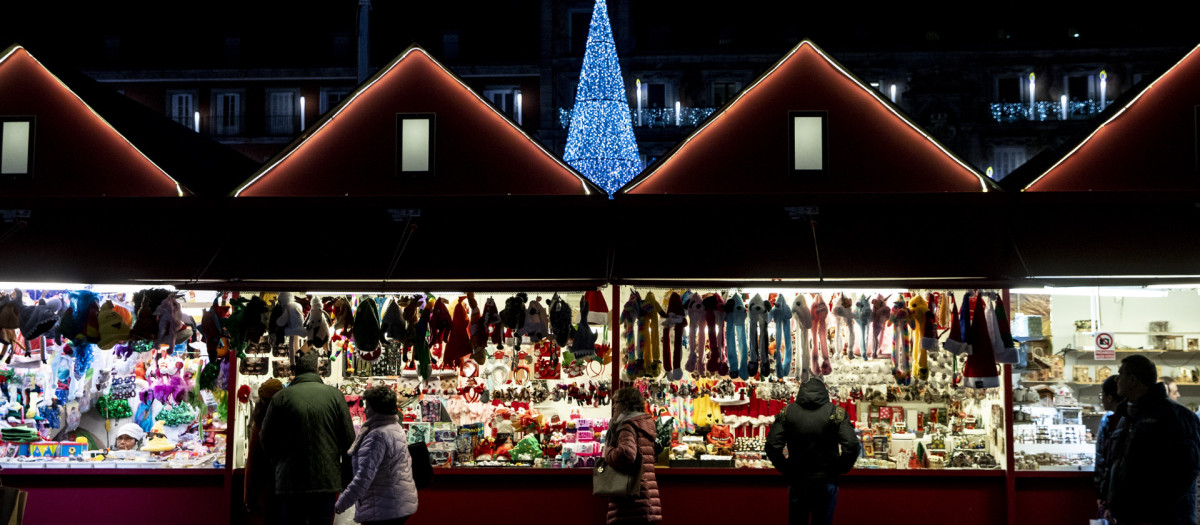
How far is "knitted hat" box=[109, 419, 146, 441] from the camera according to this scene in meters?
10.3

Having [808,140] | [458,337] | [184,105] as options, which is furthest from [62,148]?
[184,105]

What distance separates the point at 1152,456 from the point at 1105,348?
4.63 metres

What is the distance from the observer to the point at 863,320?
363 inches

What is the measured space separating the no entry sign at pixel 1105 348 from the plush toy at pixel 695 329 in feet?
15.8

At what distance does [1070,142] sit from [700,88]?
80.0ft

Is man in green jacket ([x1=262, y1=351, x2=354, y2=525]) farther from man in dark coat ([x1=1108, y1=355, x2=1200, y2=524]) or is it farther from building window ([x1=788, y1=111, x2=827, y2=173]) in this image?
man in dark coat ([x1=1108, y1=355, x2=1200, y2=524])

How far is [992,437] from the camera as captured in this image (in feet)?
32.2

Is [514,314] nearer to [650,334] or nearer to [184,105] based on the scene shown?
[650,334]

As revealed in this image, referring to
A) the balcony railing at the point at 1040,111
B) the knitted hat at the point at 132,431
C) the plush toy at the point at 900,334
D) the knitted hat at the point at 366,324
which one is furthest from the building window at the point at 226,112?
the plush toy at the point at 900,334

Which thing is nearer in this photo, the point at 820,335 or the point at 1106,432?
the point at 1106,432

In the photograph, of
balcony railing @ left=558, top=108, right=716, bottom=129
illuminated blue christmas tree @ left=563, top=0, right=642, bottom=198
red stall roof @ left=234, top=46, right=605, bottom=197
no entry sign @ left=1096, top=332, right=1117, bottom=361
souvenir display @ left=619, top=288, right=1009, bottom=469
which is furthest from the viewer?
balcony railing @ left=558, top=108, right=716, bottom=129

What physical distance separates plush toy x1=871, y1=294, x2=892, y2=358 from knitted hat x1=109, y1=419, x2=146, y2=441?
7945mm

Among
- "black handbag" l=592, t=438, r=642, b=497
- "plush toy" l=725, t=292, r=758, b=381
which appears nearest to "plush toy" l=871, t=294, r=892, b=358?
"plush toy" l=725, t=292, r=758, b=381

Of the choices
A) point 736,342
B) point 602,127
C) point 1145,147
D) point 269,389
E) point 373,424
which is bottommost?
point 373,424
